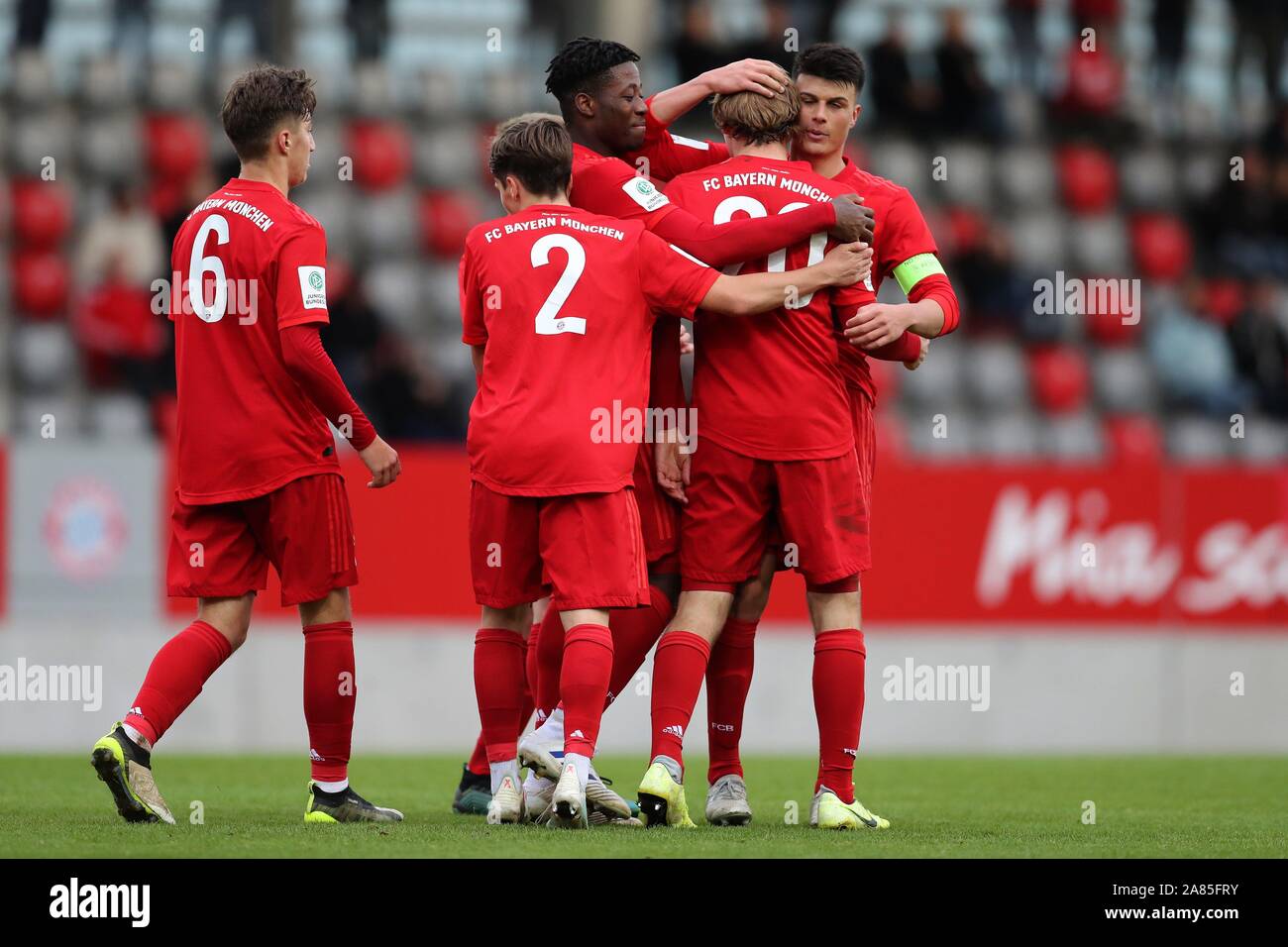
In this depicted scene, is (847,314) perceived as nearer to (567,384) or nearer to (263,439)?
(567,384)

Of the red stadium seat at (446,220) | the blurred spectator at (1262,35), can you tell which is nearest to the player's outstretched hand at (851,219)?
the red stadium seat at (446,220)

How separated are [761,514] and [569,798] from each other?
1023mm

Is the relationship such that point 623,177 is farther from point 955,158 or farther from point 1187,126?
point 1187,126

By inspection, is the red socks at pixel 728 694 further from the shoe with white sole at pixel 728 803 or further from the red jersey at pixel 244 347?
the red jersey at pixel 244 347

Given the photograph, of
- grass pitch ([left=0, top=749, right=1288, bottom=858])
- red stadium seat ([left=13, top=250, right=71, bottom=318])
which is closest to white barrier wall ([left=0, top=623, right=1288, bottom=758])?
grass pitch ([left=0, top=749, right=1288, bottom=858])

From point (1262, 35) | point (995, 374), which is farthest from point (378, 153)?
point (1262, 35)

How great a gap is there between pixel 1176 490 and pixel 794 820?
5302mm

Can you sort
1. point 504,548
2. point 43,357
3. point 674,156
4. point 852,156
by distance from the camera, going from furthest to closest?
point 852,156, point 43,357, point 674,156, point 504,548

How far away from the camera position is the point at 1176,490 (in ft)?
33.1

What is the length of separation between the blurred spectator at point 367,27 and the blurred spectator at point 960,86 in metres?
4.10

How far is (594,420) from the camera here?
4973mm

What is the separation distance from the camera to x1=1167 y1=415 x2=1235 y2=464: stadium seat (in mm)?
12844

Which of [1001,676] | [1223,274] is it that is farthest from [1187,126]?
[1001,676]

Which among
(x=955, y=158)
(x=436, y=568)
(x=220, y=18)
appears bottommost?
(x=436, y=568)
